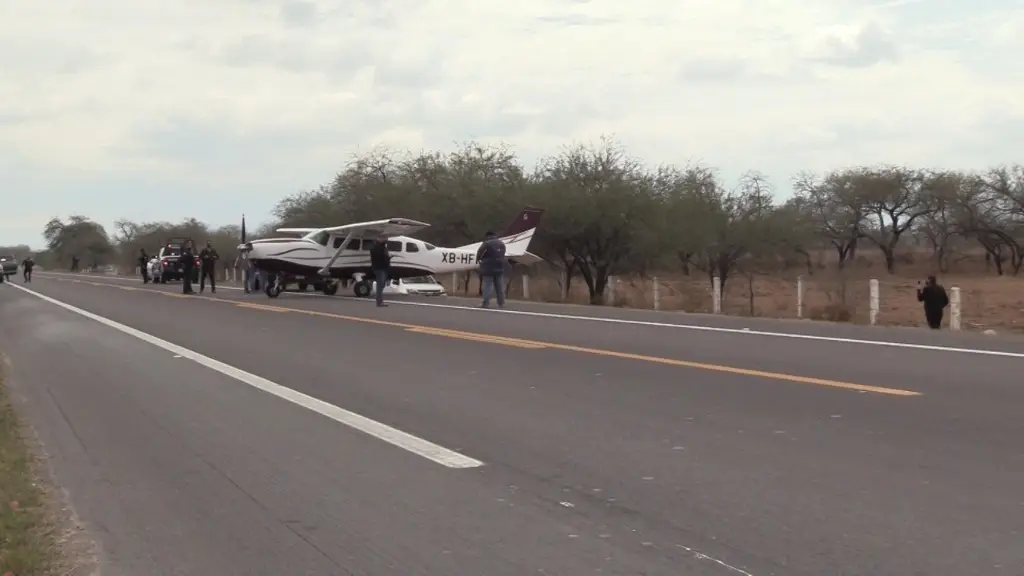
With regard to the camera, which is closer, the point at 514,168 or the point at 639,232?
the point at 639,232

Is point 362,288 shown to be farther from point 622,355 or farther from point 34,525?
point 34,525

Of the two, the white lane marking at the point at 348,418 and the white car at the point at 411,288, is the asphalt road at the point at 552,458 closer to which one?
the white lane marking at the point at 348,418

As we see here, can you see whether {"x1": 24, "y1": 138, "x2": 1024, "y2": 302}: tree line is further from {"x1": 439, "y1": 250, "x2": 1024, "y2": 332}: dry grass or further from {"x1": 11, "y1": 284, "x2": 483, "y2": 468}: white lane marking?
{"x1": 11, "y1": 284, "x2": 483, "y2": 468}: white lane marking

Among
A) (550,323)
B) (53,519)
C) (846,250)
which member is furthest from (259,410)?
(846,250)

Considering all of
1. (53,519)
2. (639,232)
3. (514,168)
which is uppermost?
(514,168)

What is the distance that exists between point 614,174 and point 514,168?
10913 millimetres

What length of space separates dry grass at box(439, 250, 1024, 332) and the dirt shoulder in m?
18.1

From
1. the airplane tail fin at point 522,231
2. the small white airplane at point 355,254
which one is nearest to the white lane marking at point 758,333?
the small white airplane at point 355,254

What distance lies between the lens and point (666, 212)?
39.9 meters

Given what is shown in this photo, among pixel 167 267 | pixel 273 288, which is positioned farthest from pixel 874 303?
pixel 167 267

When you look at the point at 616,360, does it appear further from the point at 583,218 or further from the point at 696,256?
the point at 696,256

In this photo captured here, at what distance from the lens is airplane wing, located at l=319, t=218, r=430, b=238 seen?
31.8m

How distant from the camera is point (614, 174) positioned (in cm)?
4053

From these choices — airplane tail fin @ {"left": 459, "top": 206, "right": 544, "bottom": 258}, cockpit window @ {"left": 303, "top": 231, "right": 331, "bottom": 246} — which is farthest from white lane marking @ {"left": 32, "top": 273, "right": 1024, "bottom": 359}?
airplane tail fin @ {"left": 459, "top": 206, "right": 544, "bottom": 258}
